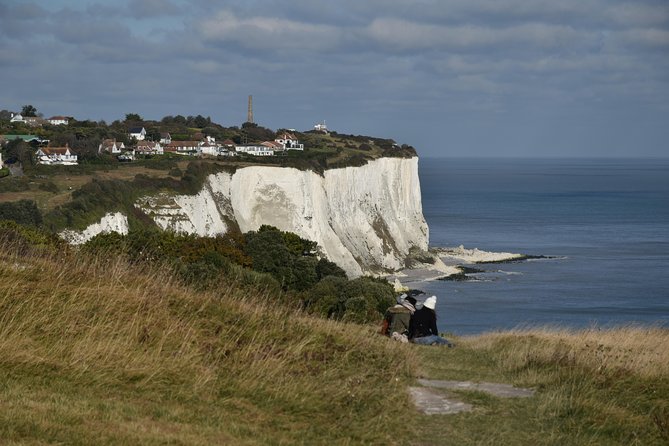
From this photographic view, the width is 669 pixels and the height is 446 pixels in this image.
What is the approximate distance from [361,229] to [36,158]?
26.1 metres

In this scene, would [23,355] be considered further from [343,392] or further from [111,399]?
[343,392]

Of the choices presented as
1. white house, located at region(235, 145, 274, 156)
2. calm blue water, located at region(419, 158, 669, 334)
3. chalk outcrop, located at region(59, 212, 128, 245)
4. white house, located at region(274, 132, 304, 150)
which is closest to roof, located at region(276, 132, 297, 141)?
white house, located at region(274, 132, 304, 150)

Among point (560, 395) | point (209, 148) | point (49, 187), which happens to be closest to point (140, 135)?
point (209, 148)

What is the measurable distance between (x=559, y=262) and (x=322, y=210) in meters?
21.7

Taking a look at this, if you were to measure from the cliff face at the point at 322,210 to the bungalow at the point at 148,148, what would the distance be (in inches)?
803

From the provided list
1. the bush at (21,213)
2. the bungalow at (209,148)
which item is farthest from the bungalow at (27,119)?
the bush at (21,213)

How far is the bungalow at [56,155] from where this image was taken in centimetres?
7519

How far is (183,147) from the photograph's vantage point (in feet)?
313

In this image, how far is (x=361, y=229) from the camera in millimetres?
77375

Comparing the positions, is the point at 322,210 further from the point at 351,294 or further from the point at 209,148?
the point at 351,294

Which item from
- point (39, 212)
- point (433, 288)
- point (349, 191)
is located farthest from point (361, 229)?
point (39, 212)

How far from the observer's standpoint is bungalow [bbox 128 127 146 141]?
104 m

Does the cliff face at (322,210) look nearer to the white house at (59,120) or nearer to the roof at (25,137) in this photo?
the roof at (25,137)

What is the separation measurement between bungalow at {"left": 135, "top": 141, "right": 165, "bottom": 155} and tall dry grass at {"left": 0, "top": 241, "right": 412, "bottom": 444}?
78.3m
